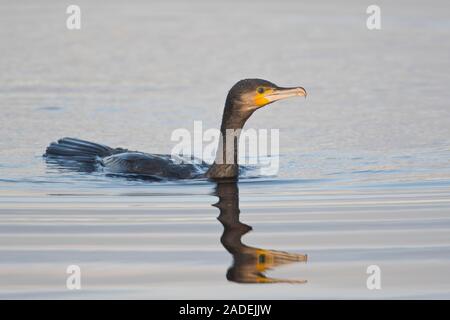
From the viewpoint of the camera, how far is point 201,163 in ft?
39.1

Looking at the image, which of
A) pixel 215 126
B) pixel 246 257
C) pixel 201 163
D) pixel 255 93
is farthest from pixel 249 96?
pixel 215 126

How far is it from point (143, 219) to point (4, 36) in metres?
11.5

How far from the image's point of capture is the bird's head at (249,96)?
34.4 feet

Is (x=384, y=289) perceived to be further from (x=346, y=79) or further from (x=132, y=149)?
(x=346, y=79)

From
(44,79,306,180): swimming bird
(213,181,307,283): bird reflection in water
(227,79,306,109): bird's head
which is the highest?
(227,79,306,109): bird's head

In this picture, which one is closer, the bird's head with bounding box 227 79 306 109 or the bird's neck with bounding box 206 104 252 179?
the bird's head with bounding box 227 79 306 109

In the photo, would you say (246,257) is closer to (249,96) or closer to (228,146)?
(249,96)

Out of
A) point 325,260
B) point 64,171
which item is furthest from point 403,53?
point 325,260

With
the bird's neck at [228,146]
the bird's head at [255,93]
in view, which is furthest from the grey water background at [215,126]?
the bird's head at [255,93]

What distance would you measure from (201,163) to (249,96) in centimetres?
155

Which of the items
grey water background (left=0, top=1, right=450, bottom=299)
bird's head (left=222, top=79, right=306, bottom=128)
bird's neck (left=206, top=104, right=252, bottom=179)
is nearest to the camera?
grey water background (left=0, top=1, right=450, bottom=299)

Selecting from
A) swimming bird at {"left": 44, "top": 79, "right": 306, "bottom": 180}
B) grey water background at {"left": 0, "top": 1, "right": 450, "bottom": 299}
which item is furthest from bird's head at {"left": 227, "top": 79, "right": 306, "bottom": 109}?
grey water background at {"left": 0, "top": 1, "right": 450, "bottom": 299}

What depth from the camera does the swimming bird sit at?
10547mm

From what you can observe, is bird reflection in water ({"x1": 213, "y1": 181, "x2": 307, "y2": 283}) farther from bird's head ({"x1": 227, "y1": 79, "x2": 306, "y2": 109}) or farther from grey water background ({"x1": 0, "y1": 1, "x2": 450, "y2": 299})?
bird's head ({"x1": 227, "y1": 79, "x2": 306, "y2": 109})
